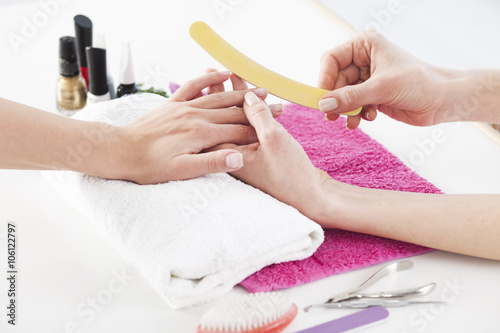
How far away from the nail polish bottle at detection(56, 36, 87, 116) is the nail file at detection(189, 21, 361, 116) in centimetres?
35

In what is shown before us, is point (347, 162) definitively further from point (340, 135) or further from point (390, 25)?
point (390, 25)

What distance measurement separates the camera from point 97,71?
1.23 meters

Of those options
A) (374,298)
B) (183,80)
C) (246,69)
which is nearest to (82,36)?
(183,80)

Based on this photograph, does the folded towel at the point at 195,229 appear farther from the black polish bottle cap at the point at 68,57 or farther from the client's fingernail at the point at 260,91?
the black polish bottle cap at the point at 68,57

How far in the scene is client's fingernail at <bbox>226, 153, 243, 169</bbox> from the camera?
2.93 ft

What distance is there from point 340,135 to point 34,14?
0.96m

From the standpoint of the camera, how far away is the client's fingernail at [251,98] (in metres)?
0.99

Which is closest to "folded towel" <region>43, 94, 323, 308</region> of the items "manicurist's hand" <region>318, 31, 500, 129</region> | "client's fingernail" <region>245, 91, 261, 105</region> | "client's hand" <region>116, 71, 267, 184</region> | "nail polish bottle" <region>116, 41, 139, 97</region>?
"client's hand" <region>116, 71, 267, 184</region>

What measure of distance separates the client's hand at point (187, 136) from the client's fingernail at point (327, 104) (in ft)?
0.32

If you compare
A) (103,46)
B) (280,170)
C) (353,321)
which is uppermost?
(103,46)

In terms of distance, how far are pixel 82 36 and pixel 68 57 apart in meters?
0.09

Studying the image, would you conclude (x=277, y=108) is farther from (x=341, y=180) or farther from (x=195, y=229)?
(x=195, y=229)

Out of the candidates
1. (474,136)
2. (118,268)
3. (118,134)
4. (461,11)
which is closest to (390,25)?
(461,11)

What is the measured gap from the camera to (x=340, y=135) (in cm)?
122
